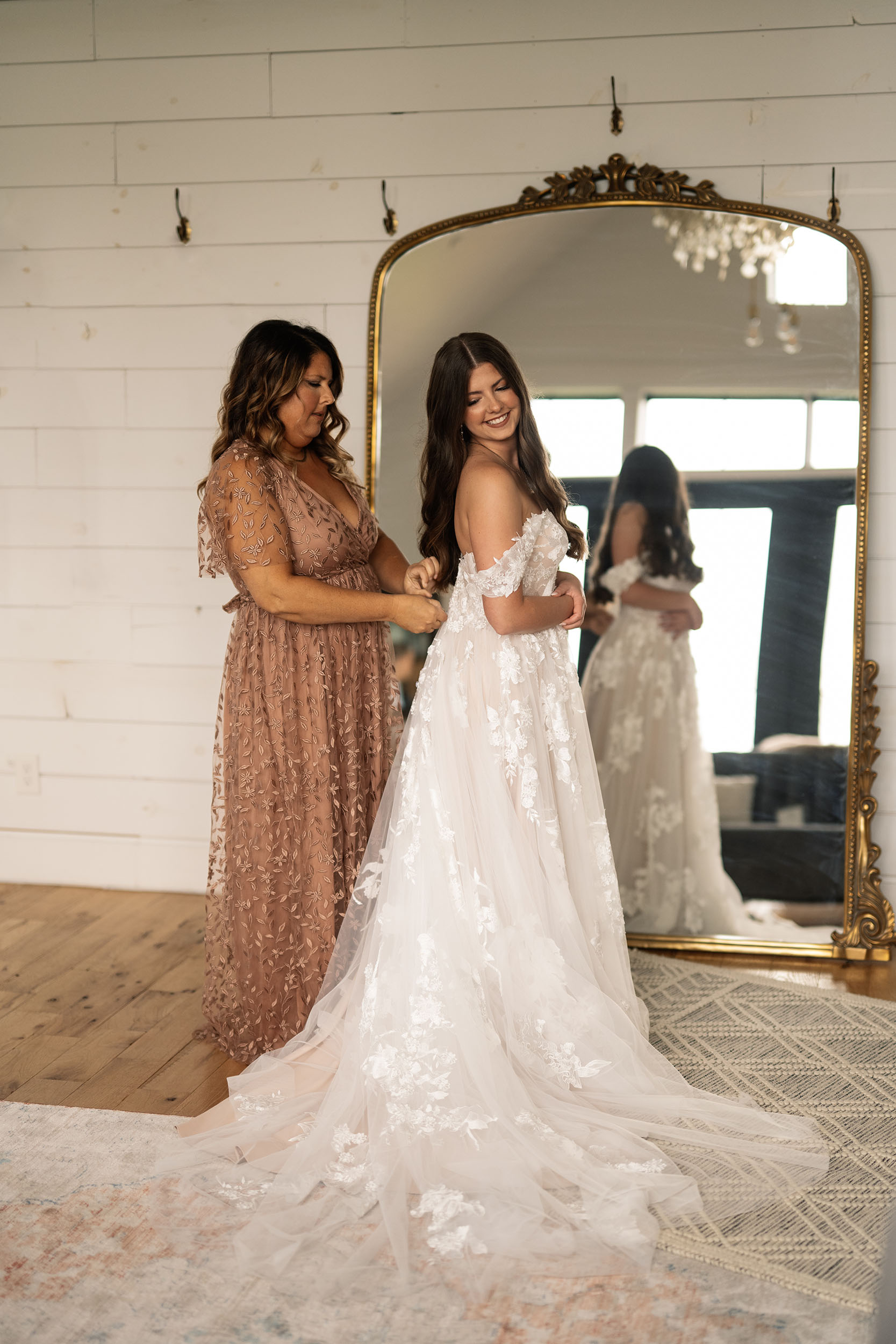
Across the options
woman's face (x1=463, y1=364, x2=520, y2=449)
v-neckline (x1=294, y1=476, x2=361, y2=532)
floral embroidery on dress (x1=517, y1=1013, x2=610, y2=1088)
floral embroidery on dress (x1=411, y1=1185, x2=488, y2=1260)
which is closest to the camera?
floral embroidery on dress (x1=411, y1=1185, x2=488, y2=1260)

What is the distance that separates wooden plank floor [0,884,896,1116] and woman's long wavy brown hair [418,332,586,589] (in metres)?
1.36

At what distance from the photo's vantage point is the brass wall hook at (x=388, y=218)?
3.31m

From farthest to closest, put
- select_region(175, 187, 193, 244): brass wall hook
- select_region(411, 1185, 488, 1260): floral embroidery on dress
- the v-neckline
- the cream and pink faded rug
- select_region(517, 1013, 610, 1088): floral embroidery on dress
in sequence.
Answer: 1. select_region(175, 187, 193, 244): brass wall hook
2. the v-neckline
3. select_region(517, 1013, 610, 1088): floral embroidery on dress
4. select_region(411, 1185, 488, 1260): floral embroidery on dress
5. the cream and pink faded rug

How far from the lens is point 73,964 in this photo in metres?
3.06

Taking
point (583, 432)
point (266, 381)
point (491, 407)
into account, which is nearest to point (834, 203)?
point (583, 432)

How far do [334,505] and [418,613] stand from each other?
0.37m

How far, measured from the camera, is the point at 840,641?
3.18 meters

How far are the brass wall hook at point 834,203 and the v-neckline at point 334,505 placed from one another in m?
1.69

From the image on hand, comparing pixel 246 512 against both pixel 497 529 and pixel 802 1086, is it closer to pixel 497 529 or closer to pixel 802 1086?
pixel 497 529

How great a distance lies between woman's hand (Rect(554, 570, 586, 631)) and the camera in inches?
93.4

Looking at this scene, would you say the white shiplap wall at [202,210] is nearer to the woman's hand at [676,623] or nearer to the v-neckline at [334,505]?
the woman's hand at [676,623]

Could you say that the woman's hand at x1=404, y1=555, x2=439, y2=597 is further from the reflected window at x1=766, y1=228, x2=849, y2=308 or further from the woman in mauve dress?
the reflected window at x1=766, y1=228, x2=849, y2=308

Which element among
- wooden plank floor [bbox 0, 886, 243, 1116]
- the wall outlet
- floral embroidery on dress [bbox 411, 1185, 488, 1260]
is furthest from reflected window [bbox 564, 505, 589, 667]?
the wall outlet

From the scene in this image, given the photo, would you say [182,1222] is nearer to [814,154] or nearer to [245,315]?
→ [245,315]
